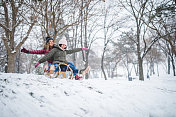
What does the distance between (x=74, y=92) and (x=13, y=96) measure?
98 cm

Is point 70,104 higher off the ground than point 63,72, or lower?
lower

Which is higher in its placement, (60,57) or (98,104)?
(60,57)

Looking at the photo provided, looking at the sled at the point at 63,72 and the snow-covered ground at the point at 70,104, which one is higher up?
the sled at the point at 63,72

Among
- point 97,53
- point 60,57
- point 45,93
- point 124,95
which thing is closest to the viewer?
point 45,93

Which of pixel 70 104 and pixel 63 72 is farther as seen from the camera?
pixel 63 72

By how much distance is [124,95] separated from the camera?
2158mm

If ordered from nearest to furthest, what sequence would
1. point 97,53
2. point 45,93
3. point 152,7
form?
point 45,93 < point 152,7 < point 97,53

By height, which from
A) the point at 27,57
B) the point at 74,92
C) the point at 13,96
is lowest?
the point at 74,92

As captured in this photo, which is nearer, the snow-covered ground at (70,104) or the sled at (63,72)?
the snow-covered ground at (70,104)

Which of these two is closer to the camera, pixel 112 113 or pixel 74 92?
pixel 112 113

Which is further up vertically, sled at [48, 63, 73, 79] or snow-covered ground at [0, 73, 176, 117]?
sled at [48, 63, 73, 79]

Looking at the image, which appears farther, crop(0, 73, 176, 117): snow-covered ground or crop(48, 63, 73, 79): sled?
crop(48, 63, 73, 79): sled

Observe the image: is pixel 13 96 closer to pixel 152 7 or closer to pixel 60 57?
pixel 60 57

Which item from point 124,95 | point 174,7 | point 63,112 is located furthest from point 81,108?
point 174,7
